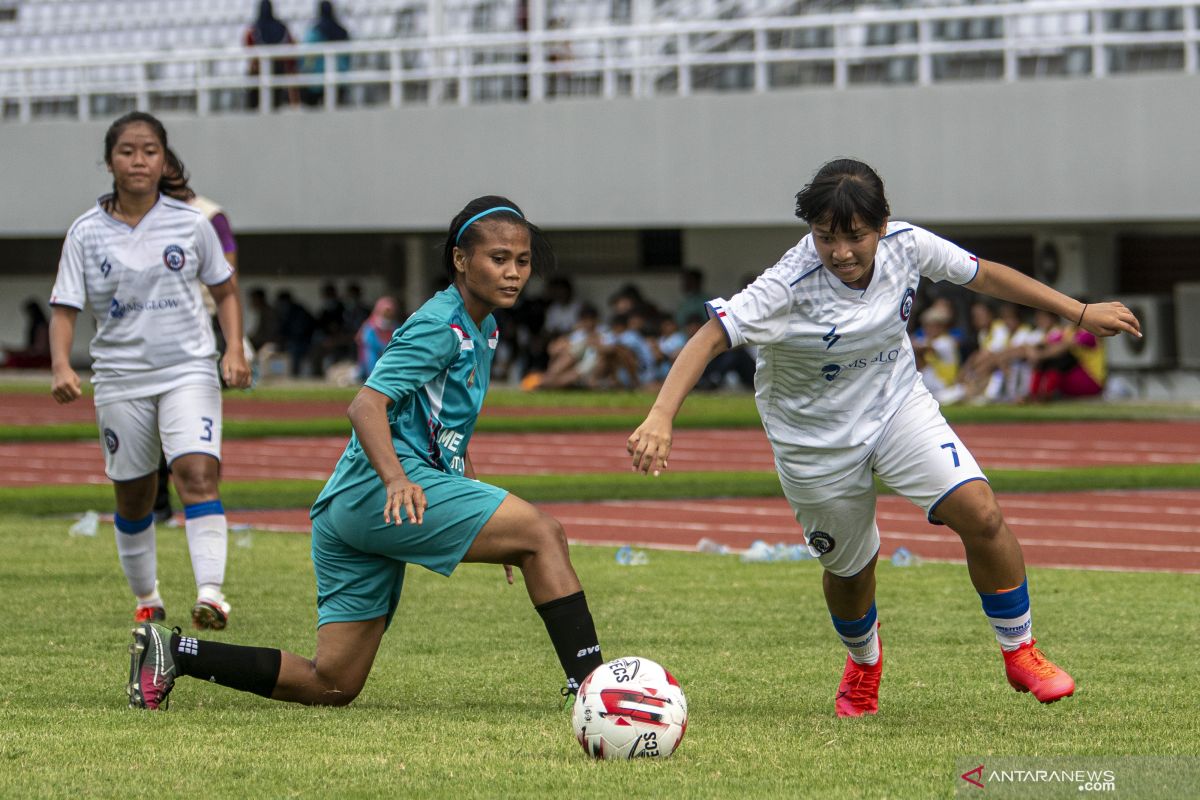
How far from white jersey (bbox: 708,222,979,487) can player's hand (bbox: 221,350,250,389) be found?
2959mm

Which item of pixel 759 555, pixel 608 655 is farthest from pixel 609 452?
pixel 608 655

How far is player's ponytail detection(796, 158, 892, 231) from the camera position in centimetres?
586

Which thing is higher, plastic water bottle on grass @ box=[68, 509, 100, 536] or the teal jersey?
the teal jersey

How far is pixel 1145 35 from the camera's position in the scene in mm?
22625

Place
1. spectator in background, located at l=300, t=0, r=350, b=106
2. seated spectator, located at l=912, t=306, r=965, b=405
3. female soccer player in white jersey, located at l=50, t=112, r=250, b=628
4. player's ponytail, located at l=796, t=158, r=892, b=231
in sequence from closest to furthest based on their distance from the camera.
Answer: player's ponytail, located at l=796, t=158, r=892, b=231
female soccer player in white jersey, located at l=50, t=112, r=250, b=628
seated spectator, located at l=912, t=306, r=965, b=405
spectator in background, located at l=300, t=0, r=350, b=106

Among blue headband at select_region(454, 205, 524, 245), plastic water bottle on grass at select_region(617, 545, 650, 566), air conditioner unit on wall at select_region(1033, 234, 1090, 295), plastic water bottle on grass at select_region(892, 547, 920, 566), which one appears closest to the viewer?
blue headband at select_region(454, 205, 524, 245)

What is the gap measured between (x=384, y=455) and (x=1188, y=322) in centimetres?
2155

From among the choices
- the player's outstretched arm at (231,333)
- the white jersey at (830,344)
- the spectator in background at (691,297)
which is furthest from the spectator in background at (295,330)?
the white jersey at (830,344)

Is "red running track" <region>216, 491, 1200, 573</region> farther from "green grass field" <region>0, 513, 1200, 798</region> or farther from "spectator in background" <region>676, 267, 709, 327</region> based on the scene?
"spectator in background" <region>676, 267, 709, 327</region>

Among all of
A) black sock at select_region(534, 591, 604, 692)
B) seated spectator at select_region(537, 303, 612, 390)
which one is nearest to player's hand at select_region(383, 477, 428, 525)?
black sock at select_region(534, 591, 604, 692)

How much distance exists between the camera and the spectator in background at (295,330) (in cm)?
2975

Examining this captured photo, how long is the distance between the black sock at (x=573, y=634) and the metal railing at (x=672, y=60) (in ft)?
57.4

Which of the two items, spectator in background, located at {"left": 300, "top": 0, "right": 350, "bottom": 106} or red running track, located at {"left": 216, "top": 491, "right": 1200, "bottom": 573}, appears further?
spectator in background, located at {"left": 300, "top": 0, "right": 350, "bottom": 106}

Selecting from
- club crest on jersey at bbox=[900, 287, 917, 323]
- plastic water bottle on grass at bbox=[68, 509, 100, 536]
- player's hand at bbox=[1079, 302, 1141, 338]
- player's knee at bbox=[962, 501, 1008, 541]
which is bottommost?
plastic water bottle on grass at bbox=[68, 509, 100, 536]
